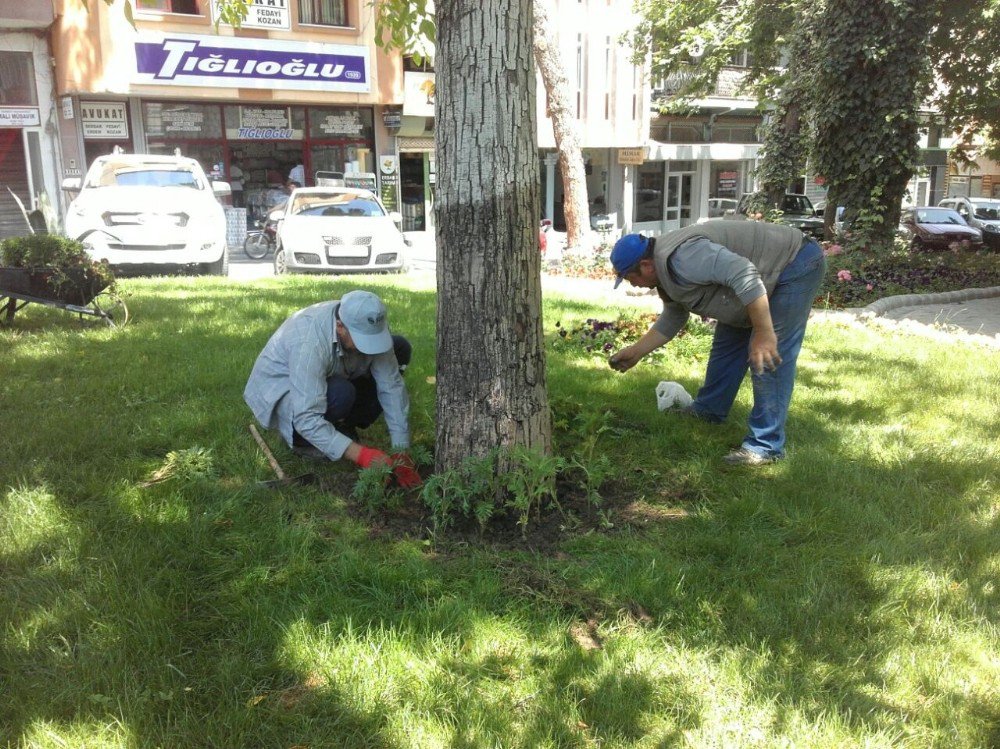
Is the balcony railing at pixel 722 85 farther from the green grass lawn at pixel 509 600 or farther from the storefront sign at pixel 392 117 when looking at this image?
the green grass lawn at pixel 509 600

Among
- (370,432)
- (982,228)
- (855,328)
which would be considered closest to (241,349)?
(370,432)

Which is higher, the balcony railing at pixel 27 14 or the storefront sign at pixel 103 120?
the balcony railing at pixel 27 14

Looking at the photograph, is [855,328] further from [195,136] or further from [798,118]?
[195,136]

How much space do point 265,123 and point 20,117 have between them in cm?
587

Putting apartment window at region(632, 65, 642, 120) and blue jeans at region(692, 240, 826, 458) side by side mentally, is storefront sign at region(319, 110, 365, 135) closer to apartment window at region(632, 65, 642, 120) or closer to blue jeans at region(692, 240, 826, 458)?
apartment window at region(632, 65, 642, 120)

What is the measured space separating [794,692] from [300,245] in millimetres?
11936

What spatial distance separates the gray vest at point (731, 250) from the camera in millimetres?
4426

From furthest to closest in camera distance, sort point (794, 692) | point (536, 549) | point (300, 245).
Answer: point (300, 245) < point (536, 549) < point (794, 692)

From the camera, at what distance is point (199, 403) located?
552 cm

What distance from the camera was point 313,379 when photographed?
13.3 feet

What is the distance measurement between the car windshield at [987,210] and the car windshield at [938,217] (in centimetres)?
282

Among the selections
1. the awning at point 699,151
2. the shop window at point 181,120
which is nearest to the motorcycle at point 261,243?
the shop window at point 181,120

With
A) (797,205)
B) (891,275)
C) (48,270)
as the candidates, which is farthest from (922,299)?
(797,205)

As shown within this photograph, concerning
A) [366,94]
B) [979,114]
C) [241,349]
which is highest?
[366,94]
